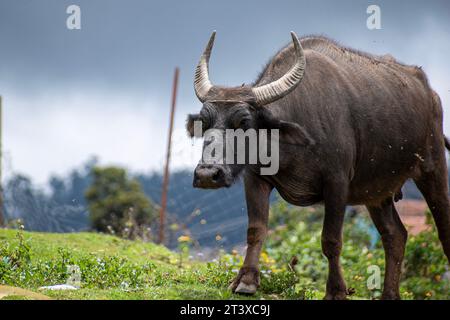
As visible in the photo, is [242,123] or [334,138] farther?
[334,138]

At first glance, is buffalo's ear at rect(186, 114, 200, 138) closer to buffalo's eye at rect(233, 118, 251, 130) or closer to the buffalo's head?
the buffalo's head

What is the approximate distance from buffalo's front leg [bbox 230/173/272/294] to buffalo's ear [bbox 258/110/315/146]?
56 centimetres

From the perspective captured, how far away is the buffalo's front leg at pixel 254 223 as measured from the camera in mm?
6539

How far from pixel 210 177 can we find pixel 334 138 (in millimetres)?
1342

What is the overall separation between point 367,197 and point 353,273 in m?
4.24

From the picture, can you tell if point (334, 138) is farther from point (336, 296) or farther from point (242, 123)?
point (336, 296)

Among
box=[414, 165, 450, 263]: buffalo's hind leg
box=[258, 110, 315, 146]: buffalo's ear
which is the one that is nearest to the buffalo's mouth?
box=[258, 110, 315, 146]: buffalo's ear

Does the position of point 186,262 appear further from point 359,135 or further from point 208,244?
point 359,135

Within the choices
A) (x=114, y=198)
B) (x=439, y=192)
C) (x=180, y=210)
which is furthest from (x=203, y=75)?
(x=114, y=198)

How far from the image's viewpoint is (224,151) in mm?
6090

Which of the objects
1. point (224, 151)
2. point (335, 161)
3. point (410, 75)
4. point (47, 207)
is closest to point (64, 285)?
point (224, 151)

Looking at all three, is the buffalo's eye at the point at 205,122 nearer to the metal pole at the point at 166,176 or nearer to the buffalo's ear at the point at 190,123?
the buffalo's ear at the point at 190,123

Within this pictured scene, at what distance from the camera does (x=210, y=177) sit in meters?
5.88

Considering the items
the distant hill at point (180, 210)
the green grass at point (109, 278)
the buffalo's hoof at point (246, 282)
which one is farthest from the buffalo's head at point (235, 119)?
the distant hill at point (180, 210)
